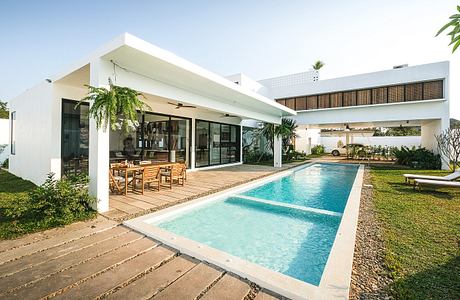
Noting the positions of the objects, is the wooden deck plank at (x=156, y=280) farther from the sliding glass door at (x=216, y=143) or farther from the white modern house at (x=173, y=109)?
the sliding glass door at (x=216, y=143)

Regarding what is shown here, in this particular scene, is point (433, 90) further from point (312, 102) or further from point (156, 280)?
point (156, 280)

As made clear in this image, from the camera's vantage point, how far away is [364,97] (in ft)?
49.7

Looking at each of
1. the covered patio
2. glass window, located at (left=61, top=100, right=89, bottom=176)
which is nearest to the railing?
the covered patio

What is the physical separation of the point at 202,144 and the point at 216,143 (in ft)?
4.69

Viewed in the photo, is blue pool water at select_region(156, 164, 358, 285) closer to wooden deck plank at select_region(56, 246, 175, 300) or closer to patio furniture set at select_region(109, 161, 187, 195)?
wooden deck plank at select_region(56, 246, 175, 300)

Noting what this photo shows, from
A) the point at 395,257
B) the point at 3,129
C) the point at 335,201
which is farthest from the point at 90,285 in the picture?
the point at 3,129

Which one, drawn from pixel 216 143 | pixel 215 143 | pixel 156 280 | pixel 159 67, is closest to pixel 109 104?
pixel 159 67

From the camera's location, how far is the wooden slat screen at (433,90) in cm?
1311

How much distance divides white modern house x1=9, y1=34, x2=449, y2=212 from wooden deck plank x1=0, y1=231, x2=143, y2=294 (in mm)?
1727

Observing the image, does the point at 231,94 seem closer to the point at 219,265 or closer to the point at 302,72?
the point at 219,265

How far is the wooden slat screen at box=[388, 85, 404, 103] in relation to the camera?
1396 centimetres

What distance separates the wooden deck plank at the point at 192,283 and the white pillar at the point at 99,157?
10.3ft

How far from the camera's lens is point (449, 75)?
12766 mm

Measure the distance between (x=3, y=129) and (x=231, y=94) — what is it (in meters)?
15.4
